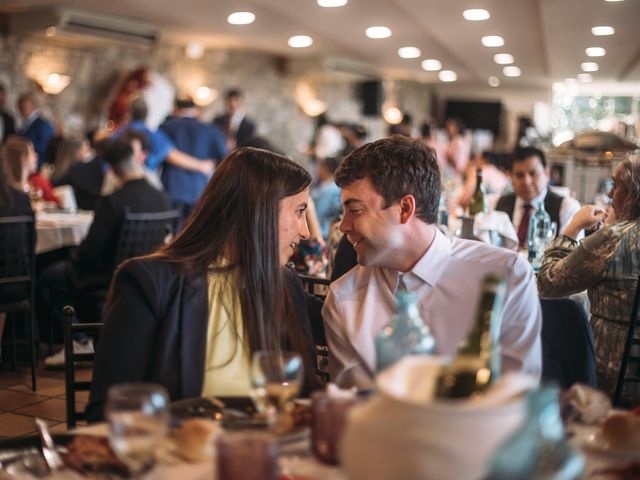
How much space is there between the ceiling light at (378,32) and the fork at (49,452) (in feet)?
30.8

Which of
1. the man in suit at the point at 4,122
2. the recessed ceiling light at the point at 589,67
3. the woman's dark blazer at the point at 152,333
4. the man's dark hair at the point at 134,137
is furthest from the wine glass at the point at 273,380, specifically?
the recessed ceiling light at the point at 589,67

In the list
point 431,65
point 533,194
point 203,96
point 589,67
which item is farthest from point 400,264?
point 431,65

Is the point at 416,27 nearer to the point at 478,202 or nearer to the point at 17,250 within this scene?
the point at 478,202

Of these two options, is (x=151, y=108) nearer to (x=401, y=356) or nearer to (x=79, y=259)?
(x=79, y=259)

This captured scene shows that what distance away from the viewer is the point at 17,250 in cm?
448

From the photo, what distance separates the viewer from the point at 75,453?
1286 millimetres

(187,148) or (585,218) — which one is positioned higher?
(187,148)

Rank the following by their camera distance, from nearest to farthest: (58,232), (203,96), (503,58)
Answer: (58,232)
(203,96)
(503,58)

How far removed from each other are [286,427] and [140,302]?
0.52 meters

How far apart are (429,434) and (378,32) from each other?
401 inches

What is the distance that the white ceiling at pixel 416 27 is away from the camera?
8.20 metres

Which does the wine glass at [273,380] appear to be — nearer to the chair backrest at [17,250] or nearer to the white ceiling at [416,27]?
the chair backrest at [17,250]

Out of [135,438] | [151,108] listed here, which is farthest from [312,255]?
[151,108]

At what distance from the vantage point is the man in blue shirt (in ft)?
25.9
